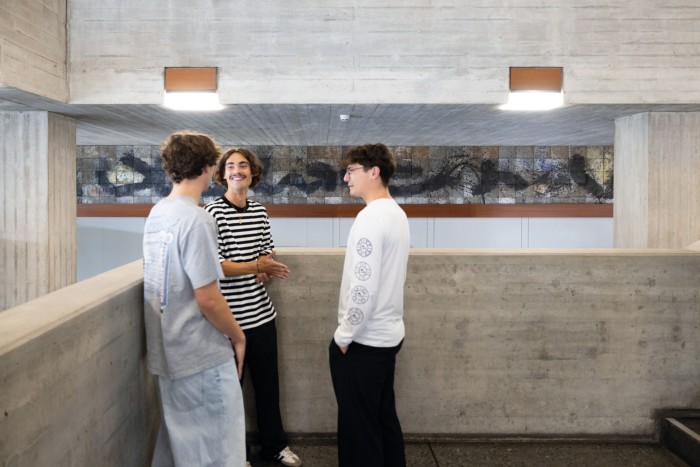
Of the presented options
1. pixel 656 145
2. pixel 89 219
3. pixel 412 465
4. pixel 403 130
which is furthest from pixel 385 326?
pixel 89 219

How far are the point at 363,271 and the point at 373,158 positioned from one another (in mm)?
549

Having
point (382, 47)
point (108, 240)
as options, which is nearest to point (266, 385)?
point (382, 47)

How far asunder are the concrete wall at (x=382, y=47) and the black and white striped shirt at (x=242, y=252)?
9.07 feet

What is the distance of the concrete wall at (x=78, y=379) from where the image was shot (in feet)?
4.77

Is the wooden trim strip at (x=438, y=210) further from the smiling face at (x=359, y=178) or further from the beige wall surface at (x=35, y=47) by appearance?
the smiling face at (x=359, y=178)

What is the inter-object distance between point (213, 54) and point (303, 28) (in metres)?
0.96

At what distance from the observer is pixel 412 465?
3.17 meters

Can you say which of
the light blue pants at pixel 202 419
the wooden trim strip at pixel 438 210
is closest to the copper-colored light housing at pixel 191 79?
the light blue pants at pixel 202 419

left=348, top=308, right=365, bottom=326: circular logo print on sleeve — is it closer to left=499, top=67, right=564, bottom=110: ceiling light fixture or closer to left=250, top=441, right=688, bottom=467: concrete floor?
left=250, top=441, right=688, bottom=467: concrete floor

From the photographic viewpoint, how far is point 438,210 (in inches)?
442

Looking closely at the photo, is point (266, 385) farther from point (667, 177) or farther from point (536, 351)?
point (667, 177)

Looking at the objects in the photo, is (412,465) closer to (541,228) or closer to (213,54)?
(213,54)

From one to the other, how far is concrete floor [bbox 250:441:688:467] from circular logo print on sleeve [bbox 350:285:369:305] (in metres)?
1.42

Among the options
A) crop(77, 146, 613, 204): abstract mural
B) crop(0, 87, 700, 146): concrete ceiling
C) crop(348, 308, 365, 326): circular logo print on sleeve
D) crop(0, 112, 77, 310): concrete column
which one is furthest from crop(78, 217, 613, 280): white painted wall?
crop(348, 308, 365, 326): circular logo print on sleeve
